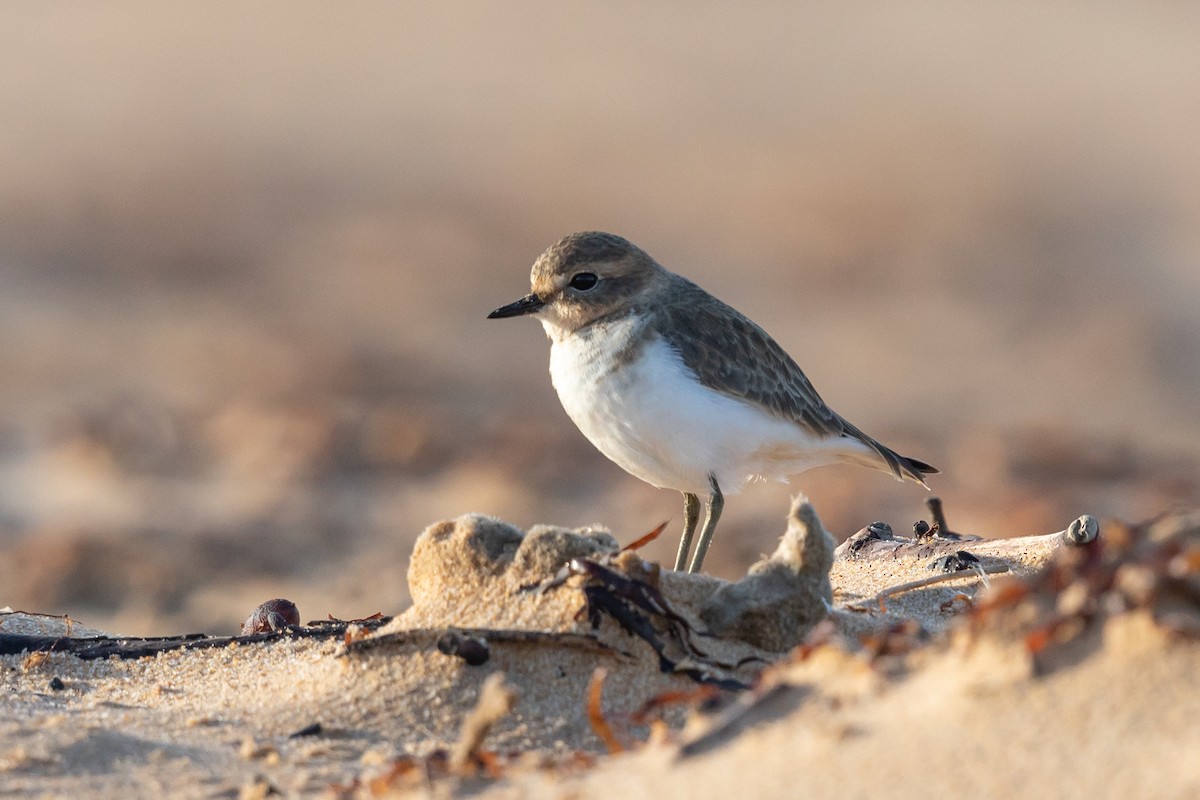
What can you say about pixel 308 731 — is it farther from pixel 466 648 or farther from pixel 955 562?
pixel 955 562

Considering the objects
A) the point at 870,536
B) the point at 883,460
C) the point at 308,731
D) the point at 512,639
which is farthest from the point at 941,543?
the point at 308,731

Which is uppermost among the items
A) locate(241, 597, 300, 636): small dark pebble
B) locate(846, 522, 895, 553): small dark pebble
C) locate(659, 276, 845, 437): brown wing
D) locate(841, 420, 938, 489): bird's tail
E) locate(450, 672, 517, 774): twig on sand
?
locate(659, 276, 845, 437): brown wing

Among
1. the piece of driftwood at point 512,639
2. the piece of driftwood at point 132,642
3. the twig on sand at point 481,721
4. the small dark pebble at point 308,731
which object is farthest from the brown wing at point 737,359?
the twig on sand at point 481,721

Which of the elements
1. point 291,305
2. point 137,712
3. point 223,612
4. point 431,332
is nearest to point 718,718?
point 137,712

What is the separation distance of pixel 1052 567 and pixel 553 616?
4.18 feet

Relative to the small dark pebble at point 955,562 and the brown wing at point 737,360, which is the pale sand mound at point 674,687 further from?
the brown wing at point 737,360

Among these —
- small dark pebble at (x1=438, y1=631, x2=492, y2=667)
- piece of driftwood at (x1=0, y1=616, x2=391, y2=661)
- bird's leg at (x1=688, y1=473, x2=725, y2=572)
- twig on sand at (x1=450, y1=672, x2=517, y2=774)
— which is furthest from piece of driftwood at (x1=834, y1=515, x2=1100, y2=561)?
twig on sand at (x1=450, y1=672, x2=517, y2=774)

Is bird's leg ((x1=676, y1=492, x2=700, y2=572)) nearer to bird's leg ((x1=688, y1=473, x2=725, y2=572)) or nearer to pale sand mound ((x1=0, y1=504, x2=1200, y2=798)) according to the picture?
bird's leg ((x1=688, y1=473, x2=725, y2=572))

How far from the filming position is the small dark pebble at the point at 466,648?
10.5 ft

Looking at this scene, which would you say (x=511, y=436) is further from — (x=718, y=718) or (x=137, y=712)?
(x=718, y=718)

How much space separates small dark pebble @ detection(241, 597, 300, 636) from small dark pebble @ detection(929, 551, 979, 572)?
77.5 inches

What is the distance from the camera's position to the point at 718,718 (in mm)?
2428

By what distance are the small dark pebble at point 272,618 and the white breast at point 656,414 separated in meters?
1.20

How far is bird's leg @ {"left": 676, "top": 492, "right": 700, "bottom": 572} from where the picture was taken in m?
5.05
